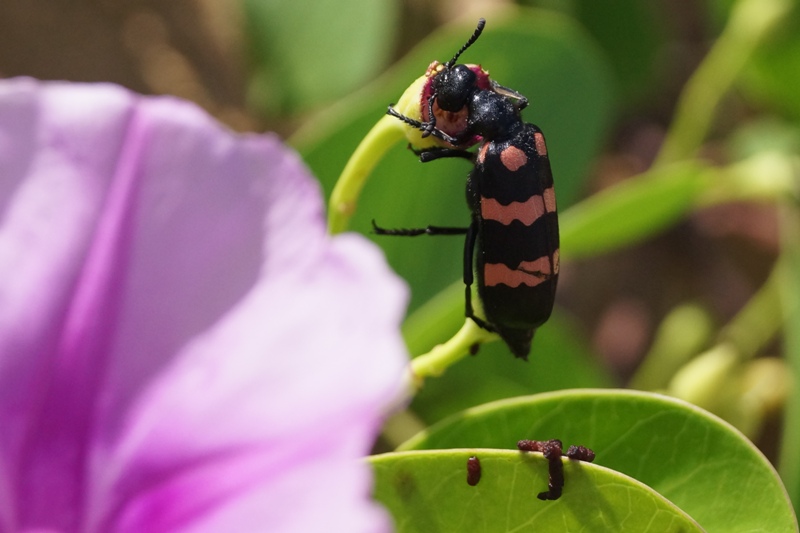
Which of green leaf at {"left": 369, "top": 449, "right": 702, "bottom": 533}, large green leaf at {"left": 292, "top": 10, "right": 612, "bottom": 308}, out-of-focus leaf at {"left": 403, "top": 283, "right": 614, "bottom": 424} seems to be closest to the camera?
green leaf at {"left": 369, "top": 449, "right": 702, "bottom": 533}

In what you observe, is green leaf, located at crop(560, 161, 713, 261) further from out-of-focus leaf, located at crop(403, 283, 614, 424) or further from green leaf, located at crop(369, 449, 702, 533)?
green leaf, located at crop(369, 449, 702, 533)

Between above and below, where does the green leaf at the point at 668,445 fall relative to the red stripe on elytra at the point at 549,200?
below

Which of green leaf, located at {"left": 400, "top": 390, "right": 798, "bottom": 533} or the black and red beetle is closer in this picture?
green leaf, located at {"left": 400, "top": 390, "right": 798, "bottom": 533}

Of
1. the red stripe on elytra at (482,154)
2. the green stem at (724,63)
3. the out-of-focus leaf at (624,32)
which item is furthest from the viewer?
the out-of-focus leaf at (624,32)

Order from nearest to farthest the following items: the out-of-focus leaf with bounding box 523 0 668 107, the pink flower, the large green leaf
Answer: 1. the pink flower
2. the large green leaf
3. the out-of-focus leaf with bounding box 523 0 668 107

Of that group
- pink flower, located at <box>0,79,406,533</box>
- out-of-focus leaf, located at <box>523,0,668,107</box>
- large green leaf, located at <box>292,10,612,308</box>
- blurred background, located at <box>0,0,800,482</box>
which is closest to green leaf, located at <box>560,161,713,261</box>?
blurred background, located at <box>0,0,800,482</box>

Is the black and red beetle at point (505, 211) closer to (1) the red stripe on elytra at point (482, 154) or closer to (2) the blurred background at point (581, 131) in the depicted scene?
(1) the red stripe on elytra at point (482, 154)

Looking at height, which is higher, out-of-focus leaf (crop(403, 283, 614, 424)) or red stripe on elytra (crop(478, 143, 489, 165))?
red stripe on elytra (crop(478, 143, 489, 165))

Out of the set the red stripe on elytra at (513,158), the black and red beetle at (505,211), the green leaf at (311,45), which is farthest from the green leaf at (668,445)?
the green leaf at (311,45)
